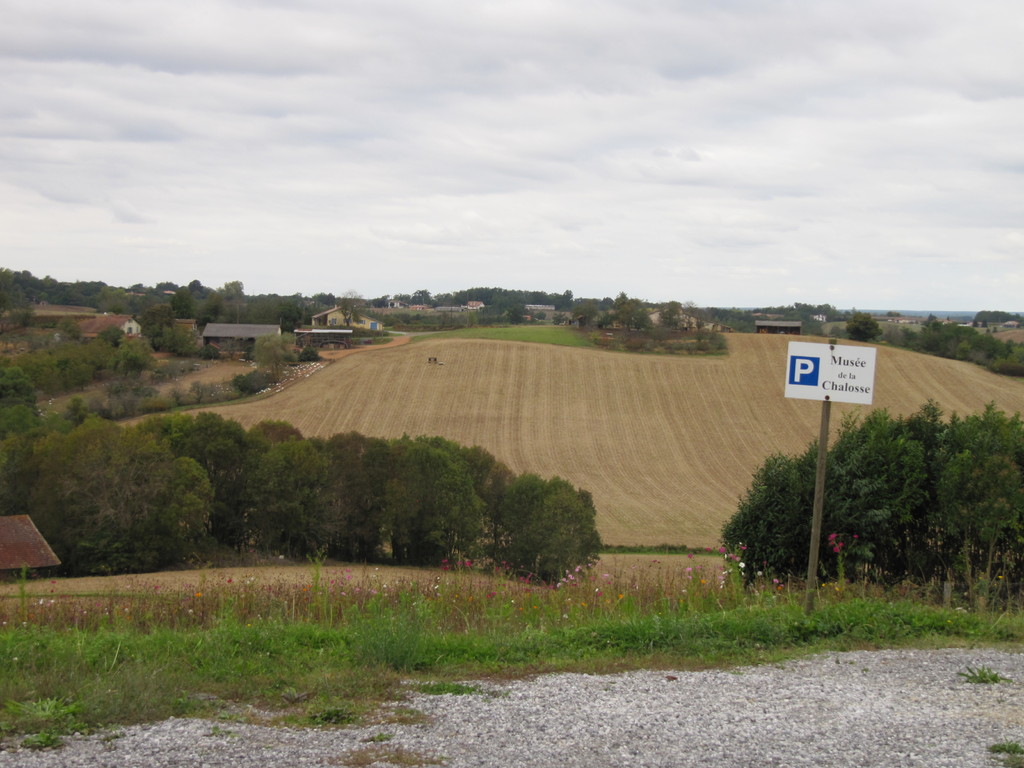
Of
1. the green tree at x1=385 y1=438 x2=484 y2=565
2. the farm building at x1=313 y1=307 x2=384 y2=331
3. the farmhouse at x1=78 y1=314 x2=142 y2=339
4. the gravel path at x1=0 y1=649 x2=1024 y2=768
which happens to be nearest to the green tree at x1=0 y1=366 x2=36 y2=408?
the farmhouse at x1=78 y1=314 x2=142 y2=339

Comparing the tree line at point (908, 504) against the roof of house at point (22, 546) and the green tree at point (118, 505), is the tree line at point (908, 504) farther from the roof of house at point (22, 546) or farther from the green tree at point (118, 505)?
the roof of house at point (22, 546)

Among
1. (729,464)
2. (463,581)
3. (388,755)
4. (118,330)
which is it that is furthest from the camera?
(118,330)

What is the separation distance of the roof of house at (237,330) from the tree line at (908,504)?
7980 centimetres

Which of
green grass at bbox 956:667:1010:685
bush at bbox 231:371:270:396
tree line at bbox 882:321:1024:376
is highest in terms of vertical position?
tree line at bbox 882:321:1024:376

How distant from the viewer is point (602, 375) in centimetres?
6925

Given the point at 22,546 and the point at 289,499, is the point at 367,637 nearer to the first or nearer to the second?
the point at 22,546

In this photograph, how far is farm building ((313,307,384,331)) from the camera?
10200 centimetres

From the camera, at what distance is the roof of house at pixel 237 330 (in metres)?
89.3

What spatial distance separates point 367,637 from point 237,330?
295ft

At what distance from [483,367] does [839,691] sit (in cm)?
6551

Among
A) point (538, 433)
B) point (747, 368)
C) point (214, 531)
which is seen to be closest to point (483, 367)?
point (538, 433)

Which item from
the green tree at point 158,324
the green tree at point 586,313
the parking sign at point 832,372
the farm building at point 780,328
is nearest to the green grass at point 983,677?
the parking sign at point 832,372

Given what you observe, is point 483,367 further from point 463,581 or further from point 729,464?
point 463,581

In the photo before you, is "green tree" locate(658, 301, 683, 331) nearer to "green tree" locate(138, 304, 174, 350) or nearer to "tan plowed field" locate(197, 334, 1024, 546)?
"tan plowed field" locate(197, 334, 1024, 546)
